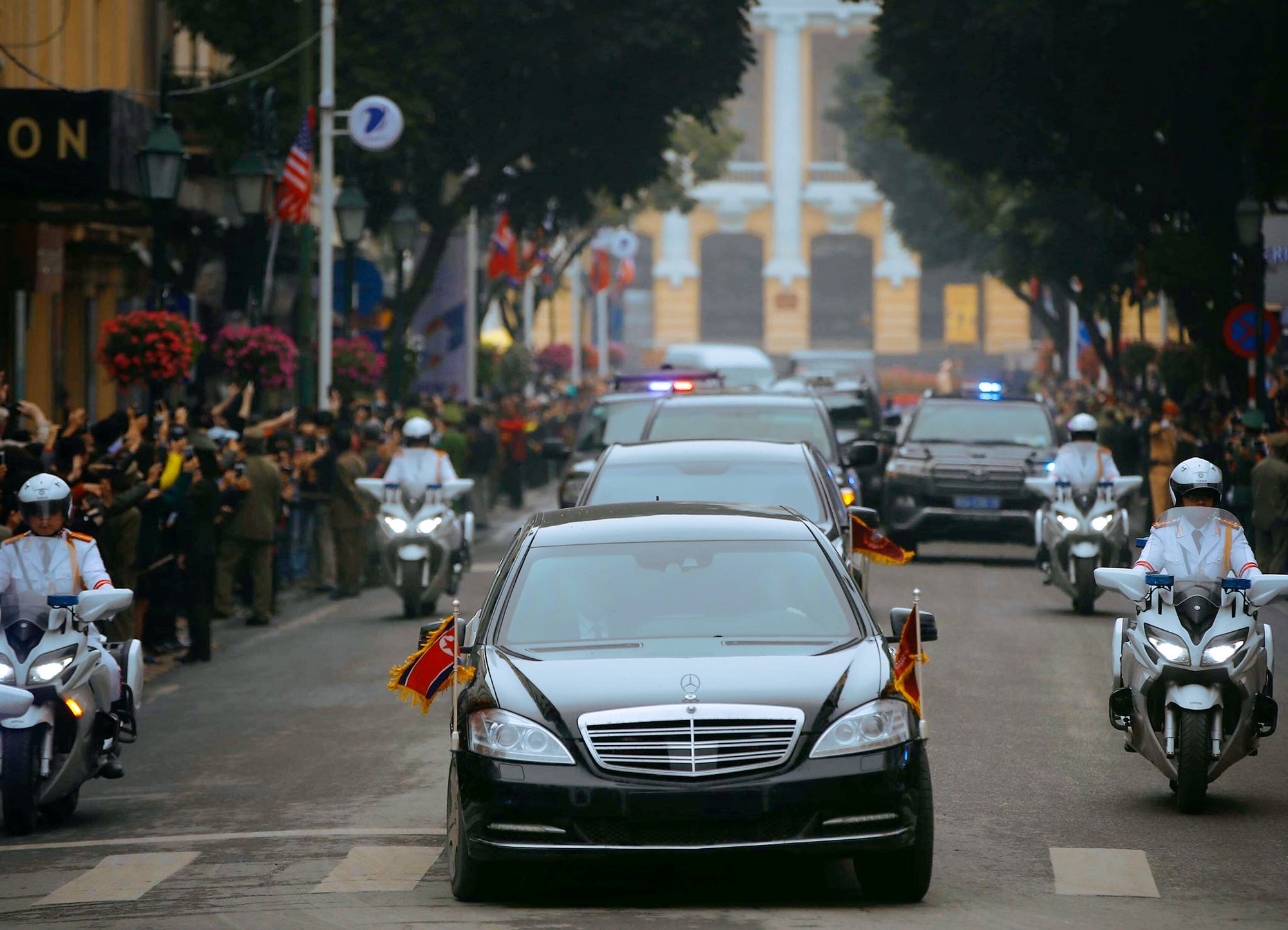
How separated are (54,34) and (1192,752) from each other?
68.8ft

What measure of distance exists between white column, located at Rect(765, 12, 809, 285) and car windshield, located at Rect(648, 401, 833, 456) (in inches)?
3198

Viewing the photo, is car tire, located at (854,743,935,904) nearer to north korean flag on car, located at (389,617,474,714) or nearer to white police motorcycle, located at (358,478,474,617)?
north korean flag on car, located at (389,617,474,714)

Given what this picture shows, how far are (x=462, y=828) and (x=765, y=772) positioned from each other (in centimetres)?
113

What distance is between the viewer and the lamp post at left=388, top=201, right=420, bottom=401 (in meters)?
34.0

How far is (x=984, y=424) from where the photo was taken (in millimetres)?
27062

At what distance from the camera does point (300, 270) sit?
29.7 metres

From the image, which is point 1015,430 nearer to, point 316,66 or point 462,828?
point 316,66

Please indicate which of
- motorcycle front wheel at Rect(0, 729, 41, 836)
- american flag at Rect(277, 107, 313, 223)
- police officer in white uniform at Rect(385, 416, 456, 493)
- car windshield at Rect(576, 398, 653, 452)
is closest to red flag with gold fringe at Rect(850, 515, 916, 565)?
police officer in white uniform at Rect(385, 416, 456, 493)

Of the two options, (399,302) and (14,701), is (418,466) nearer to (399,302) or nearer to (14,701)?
(14,701)

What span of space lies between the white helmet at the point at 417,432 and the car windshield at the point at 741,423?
2.15 metres

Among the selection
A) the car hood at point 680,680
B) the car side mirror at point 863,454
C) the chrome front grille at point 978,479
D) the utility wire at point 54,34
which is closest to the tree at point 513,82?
the utility wire at point 54,34

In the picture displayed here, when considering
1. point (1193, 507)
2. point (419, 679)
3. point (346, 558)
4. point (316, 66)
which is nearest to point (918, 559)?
point (346, 558)

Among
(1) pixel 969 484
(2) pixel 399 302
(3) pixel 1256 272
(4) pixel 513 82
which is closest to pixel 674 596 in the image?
(1) pixel 969 484

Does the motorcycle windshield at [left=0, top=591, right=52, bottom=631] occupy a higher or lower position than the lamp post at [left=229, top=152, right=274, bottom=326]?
lower
